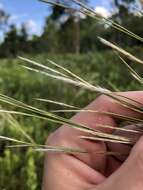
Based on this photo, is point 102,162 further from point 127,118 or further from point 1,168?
point 1,168

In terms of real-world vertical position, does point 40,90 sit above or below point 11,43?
below

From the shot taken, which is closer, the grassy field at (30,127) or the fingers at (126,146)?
the fingers at (126,146)

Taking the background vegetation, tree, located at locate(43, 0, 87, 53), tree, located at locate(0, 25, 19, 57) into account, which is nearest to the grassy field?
the background vegetation

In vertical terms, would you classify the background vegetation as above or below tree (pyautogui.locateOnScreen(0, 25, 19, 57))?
below

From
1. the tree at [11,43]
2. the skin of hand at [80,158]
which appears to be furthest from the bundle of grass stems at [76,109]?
the tree at [11,43]

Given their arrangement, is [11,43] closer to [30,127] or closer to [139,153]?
[30,127]

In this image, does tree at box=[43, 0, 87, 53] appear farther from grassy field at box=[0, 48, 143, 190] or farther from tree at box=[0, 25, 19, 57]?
grassy field at box=[0, 48, 143, 190]

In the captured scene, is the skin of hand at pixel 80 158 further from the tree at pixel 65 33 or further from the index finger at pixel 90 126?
the tree at pixel 65 33

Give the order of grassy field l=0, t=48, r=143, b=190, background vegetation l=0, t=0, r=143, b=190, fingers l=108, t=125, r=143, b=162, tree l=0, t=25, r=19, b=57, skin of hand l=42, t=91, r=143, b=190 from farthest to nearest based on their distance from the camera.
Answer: tree l=0, t=25, r=19, b=57 → grassy field l=0, t=48, r=143, b=190 → background vegetation l=0, t=0, r=143, b=190 → skin of hand l=42, t=91, r=143, b=190 → fingers l=108, t=125, r=143, b=162

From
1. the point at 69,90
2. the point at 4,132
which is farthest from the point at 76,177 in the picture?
the point at 69,90

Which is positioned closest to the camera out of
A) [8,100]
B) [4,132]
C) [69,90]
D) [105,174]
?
[8,100]

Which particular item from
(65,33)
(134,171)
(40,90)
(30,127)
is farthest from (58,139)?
(65,33)
